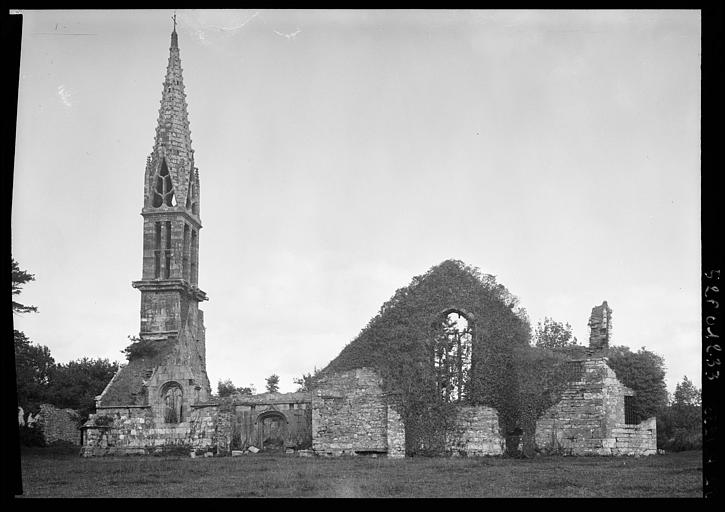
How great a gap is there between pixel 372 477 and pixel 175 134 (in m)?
24.5

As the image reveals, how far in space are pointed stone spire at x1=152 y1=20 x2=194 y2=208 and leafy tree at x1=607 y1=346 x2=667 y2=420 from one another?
785 inches

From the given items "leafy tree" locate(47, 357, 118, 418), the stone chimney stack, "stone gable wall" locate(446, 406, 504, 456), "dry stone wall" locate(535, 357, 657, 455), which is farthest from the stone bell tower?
the stone chimney stack

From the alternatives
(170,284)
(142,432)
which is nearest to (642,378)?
(142,432)

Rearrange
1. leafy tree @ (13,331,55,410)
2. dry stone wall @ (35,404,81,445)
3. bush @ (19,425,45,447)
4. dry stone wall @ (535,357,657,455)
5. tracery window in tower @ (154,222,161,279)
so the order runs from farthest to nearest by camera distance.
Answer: dry stone wall @ (35,404,81,445) → tracery window in tower @ (154,222,161,279) → bush @ (19,425,45,447) → leafy tree @ (13,331,55,410) → dry stone wall @ (535,357,657,455)

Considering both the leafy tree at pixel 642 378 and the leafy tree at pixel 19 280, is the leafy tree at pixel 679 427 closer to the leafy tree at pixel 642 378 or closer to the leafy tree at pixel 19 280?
the leafy tree at pixel 642 378

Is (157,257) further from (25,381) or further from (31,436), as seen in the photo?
(31,436)

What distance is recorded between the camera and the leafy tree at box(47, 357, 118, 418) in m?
43.6

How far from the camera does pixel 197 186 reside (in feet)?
130

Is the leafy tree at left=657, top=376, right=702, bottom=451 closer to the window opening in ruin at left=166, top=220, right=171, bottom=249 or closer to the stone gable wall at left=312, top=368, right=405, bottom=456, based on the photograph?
the stone gable wall at left=312, top=368, right=405, bottom=456

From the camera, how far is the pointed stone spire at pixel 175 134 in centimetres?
3791
